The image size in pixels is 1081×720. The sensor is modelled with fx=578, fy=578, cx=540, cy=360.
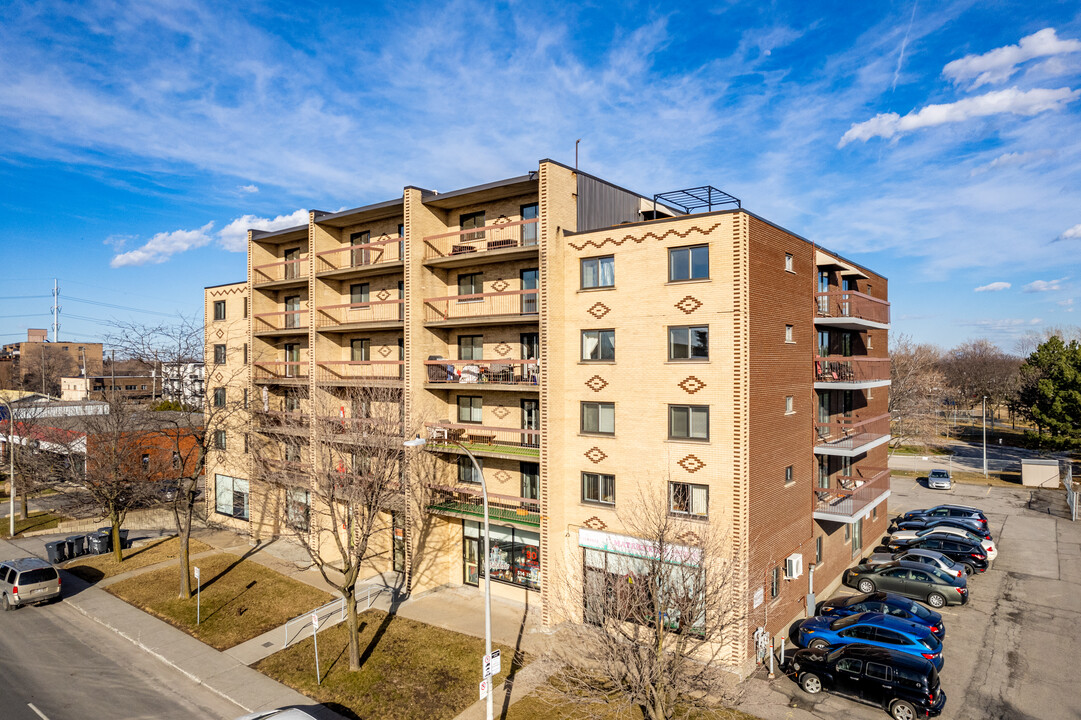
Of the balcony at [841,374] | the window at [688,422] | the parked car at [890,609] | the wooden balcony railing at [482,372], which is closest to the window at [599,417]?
the window at [688,422]

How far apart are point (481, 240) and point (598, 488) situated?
38.1 ft

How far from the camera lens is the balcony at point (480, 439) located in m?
23.6

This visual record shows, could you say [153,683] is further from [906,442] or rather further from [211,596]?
[906,442]

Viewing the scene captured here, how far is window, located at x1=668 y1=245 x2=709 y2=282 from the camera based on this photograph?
738 inches

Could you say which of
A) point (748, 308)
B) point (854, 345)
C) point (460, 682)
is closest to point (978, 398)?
point (854, 345)

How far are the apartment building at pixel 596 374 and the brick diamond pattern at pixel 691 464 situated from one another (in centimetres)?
11

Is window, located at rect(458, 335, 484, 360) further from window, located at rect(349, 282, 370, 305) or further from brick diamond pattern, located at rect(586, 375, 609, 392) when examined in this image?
window, located at rect(349, 282, 370, 305)

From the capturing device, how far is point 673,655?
1277 centimetres

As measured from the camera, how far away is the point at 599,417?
68.7 ft

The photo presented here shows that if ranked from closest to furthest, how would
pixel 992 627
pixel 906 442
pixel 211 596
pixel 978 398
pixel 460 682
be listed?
pixel 460 682 → pixel 992 627 → pixel 211 596 → pixel 906 442 → pixel 978 398

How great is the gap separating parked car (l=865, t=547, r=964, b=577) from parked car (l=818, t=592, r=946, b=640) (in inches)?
221

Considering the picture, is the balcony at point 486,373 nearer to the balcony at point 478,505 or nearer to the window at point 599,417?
the window at point 599,417

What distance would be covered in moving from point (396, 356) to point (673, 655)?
19.6 metres

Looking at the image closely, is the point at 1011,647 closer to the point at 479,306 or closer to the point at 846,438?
the point at 846,438
